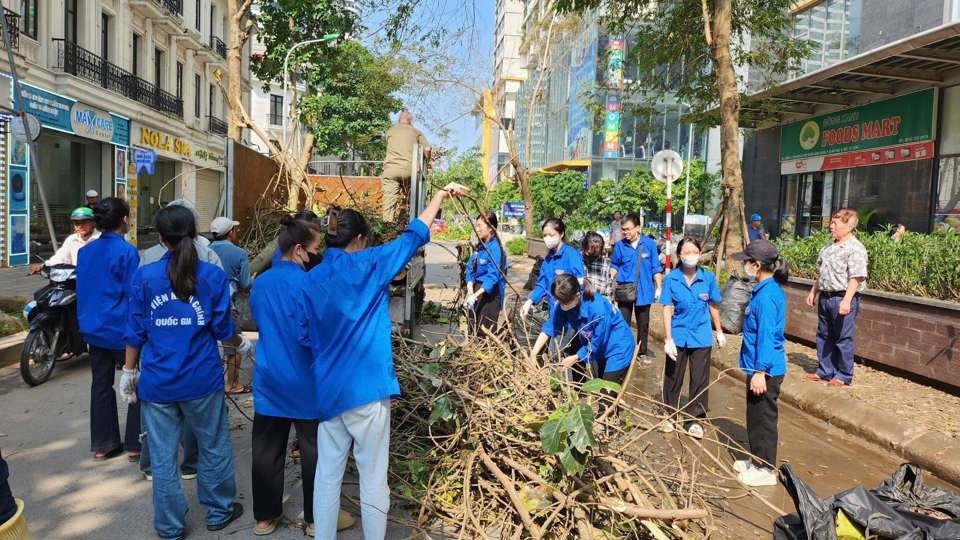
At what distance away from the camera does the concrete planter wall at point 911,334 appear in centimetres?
635

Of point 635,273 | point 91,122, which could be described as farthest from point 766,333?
point 91,122

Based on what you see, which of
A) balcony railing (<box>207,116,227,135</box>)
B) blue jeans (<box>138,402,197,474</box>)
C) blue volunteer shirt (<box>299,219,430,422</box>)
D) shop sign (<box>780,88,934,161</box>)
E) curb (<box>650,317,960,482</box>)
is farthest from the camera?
balcony railing (<box>207,116,227,135</box>)

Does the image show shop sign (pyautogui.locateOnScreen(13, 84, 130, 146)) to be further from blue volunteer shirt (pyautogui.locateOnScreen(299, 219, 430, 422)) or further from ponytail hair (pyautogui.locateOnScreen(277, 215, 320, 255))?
blue volunteer shirt (pyautogui.locateOnScreen(299, 219, 430, 422))

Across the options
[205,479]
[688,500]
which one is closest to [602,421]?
[688,500]

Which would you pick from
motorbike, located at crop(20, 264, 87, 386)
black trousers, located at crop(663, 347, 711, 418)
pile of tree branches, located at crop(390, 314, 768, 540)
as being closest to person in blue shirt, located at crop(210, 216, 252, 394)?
pile of tree branches, located at crop(390, 314, 768, 540)

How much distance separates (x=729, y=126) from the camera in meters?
10.4

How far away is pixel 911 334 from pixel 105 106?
19.7 metres

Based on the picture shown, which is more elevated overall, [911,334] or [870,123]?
[870,123]

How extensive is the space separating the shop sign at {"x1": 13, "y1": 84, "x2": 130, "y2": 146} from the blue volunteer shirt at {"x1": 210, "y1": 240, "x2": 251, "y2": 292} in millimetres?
10853

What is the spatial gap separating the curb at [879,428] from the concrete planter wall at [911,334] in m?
0.92

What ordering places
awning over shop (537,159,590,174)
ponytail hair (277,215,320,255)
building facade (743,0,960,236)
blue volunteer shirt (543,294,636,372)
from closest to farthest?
ponytail hair (277,215,320,255)
blue volunteer shirt (543,294,636,372)
building facade (743,0,960,236)
awning over shop (537,159,590,174)

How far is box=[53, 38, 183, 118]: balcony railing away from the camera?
663 inches

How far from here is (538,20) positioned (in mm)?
20000

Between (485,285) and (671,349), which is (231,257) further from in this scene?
(671,349)
